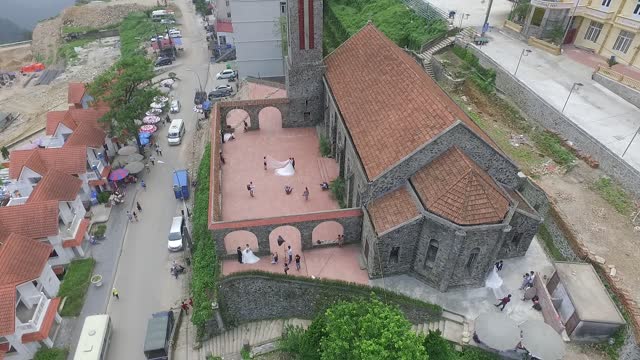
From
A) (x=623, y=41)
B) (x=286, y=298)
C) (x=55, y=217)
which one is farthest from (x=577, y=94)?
(x=55, y=217)

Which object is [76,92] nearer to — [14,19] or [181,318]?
[181,318]

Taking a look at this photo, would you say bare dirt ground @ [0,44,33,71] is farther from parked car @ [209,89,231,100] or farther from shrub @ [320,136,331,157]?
shrub @ [320,136,331,157]

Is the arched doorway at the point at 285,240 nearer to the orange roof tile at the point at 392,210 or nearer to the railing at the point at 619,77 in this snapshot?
the orange roof tile at the point at 392,210

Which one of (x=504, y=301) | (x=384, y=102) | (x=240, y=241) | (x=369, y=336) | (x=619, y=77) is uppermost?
(x=384, y=102)

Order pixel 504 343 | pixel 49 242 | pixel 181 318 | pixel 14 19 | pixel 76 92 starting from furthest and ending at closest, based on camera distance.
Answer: pixel 14 19
pixel 76 92
pixel 49 242
pixel 181 318
pixel 504 343

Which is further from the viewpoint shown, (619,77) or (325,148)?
(325,148)

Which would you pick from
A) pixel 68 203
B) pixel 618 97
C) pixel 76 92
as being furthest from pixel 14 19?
pixel 618 97

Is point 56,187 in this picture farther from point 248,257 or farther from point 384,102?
point 384,102
